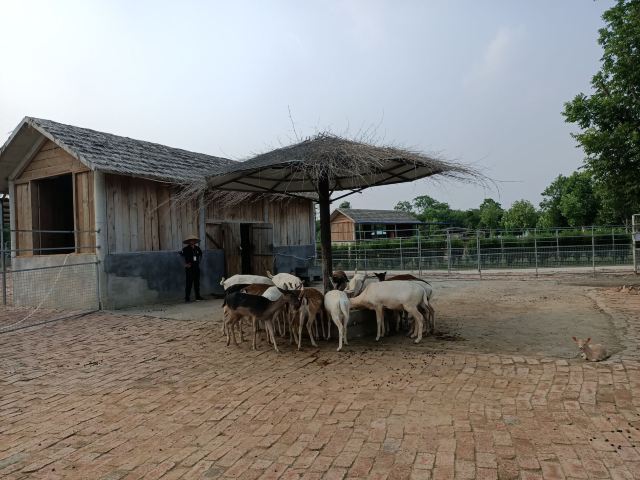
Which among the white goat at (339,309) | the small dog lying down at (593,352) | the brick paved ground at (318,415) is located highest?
the white goat at (339,309)

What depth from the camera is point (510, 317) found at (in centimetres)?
843

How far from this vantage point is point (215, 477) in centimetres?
307

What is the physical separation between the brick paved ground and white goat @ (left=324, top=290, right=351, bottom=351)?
0.38 metres

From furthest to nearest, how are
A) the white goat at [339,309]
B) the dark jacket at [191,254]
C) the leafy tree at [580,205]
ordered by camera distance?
the leafy tree at [580,205]
the dark jacket at [191,254]
the white goat at [339,309]

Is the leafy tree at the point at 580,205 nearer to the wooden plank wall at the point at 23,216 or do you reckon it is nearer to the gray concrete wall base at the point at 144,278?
the gray concrete wall base at the point at 144,278

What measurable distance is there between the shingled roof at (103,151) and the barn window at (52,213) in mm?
1011

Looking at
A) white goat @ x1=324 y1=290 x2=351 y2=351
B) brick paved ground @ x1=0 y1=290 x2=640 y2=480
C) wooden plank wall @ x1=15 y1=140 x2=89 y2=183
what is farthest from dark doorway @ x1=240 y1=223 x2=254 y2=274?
white goat @ x1=324 y1=290 x2=351 y2=351

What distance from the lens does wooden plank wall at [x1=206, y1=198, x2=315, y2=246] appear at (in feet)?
44.4

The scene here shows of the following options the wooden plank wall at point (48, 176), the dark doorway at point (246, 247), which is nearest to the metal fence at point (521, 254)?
the dark doorway at point (246, 247)

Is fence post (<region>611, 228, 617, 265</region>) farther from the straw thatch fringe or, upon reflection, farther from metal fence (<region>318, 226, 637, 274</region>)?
the straw thatch fringe

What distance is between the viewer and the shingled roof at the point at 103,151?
10.1 metres

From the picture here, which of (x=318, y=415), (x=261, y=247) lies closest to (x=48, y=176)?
(x=261, y=247)

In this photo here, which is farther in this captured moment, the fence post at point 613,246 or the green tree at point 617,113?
the fence post at point 613,246

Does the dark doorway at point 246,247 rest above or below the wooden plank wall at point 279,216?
below
